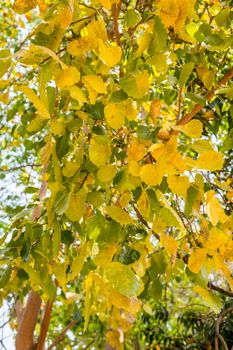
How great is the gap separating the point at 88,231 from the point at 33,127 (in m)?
0.26

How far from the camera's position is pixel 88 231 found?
1003 mm

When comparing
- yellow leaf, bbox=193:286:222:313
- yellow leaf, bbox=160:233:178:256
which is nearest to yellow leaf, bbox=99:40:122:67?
yellow leaf, bbox=160:233:178:256

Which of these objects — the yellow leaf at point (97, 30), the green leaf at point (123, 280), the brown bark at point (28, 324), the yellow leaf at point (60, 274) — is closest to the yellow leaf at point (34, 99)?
the yellow leaf at point (97, 30)

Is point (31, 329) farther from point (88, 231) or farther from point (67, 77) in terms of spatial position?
point (67, 77)

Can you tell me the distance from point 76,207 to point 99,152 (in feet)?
0.39

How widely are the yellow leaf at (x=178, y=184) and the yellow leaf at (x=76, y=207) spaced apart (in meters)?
0.19

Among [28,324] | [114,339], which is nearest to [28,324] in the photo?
[28,324]

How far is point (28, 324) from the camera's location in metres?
2.32

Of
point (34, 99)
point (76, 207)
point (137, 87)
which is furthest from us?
point (76, 207)

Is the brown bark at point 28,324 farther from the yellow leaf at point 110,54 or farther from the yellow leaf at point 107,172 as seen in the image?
the yellow leaf at point 110,54

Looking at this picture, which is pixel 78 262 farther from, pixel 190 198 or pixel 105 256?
pixel 190 198

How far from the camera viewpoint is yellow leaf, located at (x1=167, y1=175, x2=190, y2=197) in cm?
80

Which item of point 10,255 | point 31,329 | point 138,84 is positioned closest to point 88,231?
point 10,255

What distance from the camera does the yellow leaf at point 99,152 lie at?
32.9 inches
